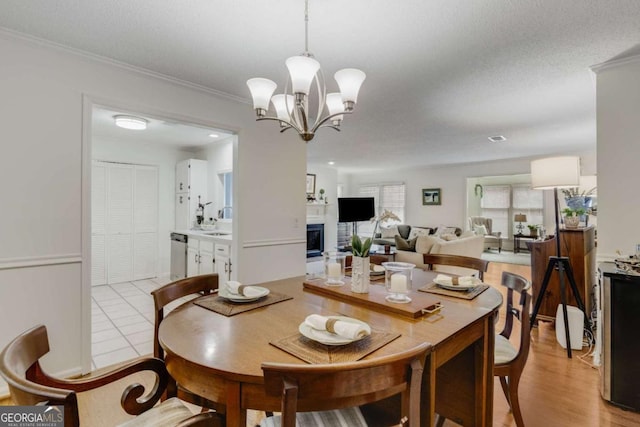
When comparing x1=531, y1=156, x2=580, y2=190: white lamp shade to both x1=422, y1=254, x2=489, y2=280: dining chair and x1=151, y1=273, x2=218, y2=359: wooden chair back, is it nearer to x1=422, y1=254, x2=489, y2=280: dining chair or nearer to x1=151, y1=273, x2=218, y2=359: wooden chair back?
x1=422, y1=254, x2=489, y2=280: dining chair

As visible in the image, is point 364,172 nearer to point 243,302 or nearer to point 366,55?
point 366,55

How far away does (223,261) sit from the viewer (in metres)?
3.89

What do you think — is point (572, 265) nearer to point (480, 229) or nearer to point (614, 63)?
point (614, 63)

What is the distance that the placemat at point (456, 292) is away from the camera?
1.66 m

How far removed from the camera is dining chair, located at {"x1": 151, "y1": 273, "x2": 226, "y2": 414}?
118cm

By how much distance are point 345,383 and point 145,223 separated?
546 cm

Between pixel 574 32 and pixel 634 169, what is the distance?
1126 millimetres

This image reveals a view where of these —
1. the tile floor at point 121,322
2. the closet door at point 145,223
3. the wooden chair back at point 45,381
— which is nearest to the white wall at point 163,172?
the closet door at point 145,223

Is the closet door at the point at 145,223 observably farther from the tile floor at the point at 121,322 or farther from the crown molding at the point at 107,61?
the crown molding at the point at 107,61

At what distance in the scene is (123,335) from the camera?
3102mm

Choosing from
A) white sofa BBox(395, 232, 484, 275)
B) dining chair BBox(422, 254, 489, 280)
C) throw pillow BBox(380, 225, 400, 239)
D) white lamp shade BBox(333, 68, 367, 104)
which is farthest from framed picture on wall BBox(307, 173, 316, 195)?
white lamp shade BBox(333, 68, 367, 104)

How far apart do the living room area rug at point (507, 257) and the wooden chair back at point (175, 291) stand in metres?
7.28

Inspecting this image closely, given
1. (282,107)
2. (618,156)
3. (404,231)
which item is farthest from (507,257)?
(282,107)

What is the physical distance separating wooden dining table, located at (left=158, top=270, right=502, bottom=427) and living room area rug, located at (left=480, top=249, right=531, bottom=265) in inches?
256
